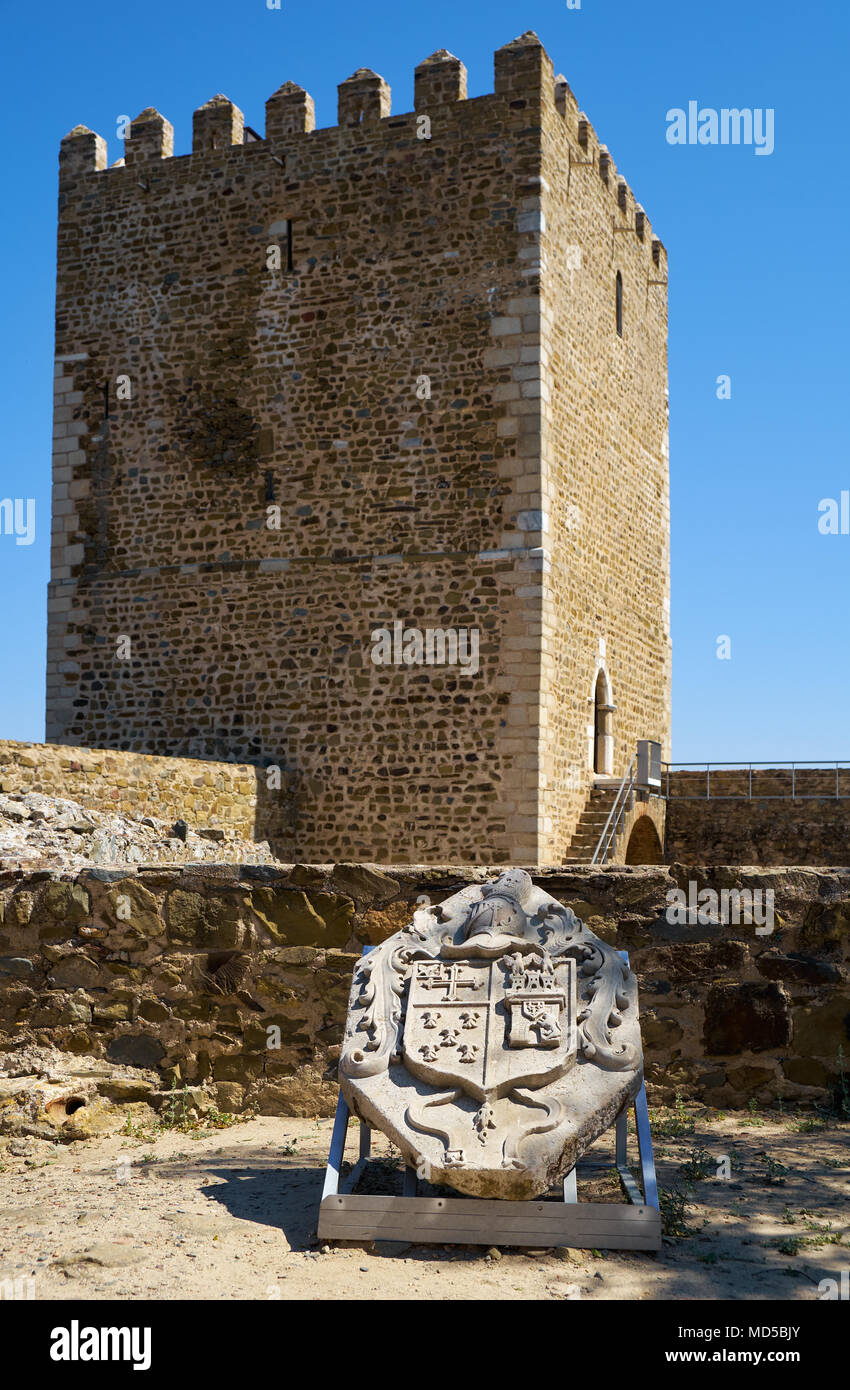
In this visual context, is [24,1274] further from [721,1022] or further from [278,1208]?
[721,1022]

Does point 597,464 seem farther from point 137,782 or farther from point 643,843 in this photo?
point 137,782

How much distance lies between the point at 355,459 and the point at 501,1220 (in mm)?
10916

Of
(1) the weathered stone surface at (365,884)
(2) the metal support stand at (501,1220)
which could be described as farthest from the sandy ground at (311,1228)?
(1) the weathered stone surface at (365,884)

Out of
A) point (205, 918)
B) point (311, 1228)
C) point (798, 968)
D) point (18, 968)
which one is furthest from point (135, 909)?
point (798, 968)

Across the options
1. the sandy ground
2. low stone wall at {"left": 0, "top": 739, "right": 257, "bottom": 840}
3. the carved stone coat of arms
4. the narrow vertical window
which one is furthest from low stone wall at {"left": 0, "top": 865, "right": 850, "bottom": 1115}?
the narrow vertical window

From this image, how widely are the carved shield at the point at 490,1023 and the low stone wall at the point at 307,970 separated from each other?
989 millimetres

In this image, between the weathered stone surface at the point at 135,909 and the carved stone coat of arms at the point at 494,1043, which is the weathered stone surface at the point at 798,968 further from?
the weathered stone surface at the point at 135,909

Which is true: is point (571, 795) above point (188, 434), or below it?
below

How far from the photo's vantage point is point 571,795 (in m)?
13.6

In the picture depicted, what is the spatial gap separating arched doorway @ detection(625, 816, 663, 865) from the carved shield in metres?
12.1

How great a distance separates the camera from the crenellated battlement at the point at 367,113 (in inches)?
517

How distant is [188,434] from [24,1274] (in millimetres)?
12106

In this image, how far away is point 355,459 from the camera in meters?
13.6
